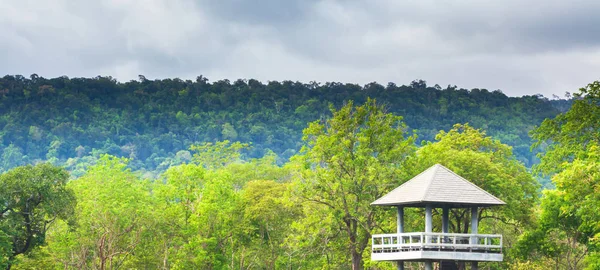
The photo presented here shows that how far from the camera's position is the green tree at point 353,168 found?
48.2 meters

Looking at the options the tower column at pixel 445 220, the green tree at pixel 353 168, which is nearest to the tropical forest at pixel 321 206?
the green tree at pixel 353 168

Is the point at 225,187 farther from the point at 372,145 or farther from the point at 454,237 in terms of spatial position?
the point at 454,237

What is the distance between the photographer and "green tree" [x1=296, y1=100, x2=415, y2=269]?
4819 centimetres

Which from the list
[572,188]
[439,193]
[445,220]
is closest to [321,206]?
[445,220]

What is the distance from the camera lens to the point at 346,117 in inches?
1971

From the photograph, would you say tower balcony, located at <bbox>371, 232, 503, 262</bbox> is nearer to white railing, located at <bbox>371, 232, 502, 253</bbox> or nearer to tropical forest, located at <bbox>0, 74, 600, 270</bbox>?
white railing, located at <bbox>371, 232, 502, 253</bbox>

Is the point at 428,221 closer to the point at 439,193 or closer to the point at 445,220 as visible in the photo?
the point at 439,193

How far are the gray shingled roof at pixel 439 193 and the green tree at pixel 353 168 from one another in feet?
26.8

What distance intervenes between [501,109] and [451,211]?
14761 cm

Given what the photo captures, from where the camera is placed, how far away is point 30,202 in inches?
1897

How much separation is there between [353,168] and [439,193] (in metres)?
11.4

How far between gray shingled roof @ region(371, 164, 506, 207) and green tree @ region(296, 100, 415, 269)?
322 inches

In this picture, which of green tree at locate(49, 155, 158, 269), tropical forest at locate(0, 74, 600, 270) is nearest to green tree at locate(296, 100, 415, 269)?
tropical forest at locate(0, 74, 600, 270)

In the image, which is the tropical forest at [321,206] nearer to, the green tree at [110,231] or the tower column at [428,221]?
the green tree at [110,231]
